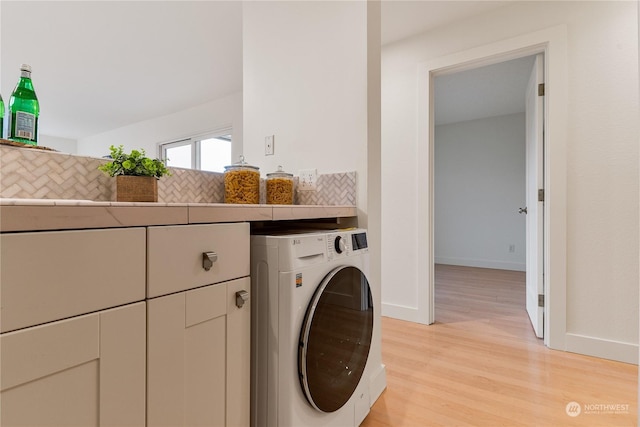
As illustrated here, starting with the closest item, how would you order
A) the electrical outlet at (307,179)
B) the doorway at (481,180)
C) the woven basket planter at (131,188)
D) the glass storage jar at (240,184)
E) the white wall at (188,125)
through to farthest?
1. the woven basket planter at (131,188)
2. the glass storage jar at (240,184)
3. the electrical outlet at (307,179)
4. the white wall at (188,125)
5. the doorway at (481,180)

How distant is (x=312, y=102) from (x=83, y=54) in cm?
240

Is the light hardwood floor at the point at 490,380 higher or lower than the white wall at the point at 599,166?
lower

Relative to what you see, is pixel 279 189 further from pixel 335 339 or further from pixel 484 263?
pixel 484 263

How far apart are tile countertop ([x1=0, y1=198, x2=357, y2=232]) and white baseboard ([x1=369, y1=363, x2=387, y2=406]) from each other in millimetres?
1083

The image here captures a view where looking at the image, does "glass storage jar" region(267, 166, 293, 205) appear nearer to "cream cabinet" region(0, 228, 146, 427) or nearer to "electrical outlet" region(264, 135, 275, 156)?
"electrical outlet" region(264, 135, 275, 156)

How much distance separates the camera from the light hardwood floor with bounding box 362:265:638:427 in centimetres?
143

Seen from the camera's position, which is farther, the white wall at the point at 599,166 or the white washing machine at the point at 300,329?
the white wall at the point at 599,166

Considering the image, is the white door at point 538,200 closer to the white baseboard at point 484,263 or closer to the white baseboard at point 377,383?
the white baseboard at point 377,383

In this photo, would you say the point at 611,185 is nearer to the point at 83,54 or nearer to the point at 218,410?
the point at 218,410

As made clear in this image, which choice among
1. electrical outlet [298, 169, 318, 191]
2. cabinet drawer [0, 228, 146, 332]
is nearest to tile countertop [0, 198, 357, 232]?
Answer: cabinet drawer [0, 228, 146, 332]

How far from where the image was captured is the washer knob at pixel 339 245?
1.16 meters

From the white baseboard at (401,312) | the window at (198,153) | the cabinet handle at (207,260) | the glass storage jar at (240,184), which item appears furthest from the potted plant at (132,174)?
the white baseboard at (401,312)

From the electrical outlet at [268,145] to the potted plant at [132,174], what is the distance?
34.0 inches

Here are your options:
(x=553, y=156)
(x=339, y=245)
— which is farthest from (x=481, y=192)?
(x=339, y=245)
